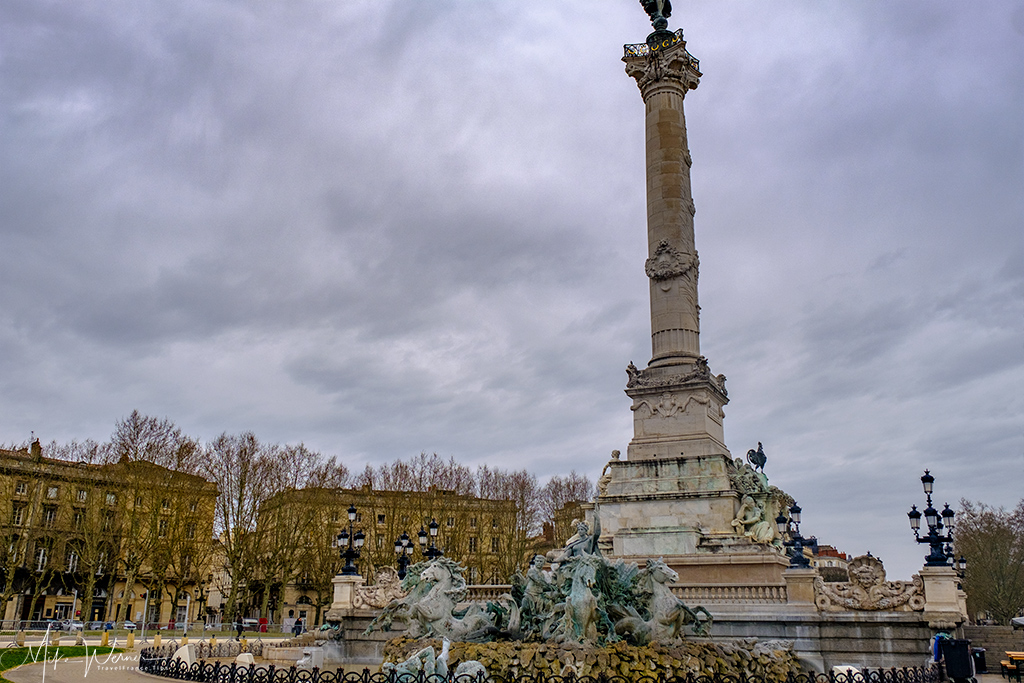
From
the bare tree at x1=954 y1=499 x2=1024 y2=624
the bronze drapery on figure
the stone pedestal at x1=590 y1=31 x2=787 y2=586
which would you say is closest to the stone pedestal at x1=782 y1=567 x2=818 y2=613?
the stone pedestal at x1=590 y1=31 x2=787 y2=586

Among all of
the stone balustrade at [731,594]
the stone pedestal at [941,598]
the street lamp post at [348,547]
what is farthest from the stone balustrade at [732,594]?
the street lamp post at [348,547]

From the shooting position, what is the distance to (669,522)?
80.4 ft

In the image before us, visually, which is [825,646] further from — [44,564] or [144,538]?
[44,564]

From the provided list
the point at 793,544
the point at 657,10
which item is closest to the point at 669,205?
the point at 657,10

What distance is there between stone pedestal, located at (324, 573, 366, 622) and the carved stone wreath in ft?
48.6

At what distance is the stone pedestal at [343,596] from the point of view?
906 inches

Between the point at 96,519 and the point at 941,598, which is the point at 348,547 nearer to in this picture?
the point at 941,598

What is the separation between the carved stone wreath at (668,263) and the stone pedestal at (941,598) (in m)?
13.8

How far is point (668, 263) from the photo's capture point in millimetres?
28469

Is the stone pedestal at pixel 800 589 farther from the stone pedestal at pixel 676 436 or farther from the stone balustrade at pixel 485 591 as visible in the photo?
the stone balustrade at pixel 485 591

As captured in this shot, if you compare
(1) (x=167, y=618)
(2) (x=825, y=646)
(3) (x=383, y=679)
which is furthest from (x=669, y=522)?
(1) (x=167, y=618)

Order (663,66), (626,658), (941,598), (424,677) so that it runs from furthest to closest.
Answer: (663,66)
(941,598)
(626,658)
(424,677)

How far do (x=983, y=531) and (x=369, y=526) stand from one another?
4024 centimetres

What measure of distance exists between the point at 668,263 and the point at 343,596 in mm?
15863
